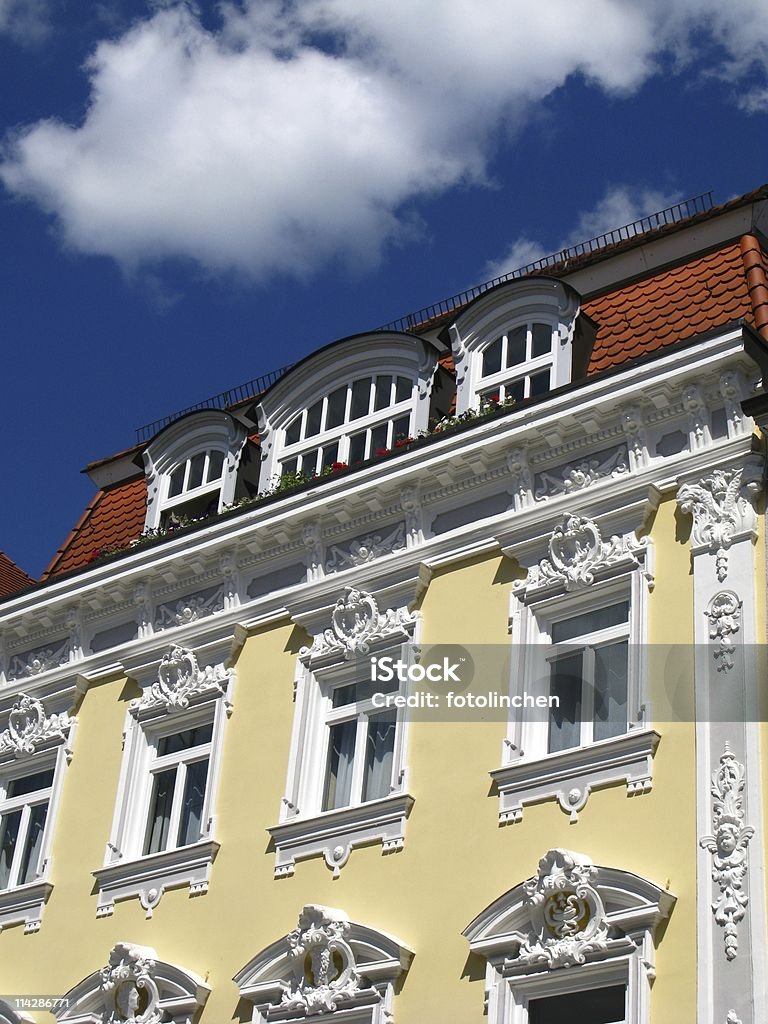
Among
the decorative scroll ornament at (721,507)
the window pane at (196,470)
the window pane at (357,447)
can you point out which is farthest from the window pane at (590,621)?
the window pane at (196,470)

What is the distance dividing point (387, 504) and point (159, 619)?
352 cm

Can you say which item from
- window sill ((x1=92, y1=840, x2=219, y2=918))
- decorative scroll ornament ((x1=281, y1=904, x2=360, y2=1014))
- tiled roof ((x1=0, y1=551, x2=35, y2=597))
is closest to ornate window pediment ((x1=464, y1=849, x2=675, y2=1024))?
decorative scroll ornament ((x1=281, y1=904, x2=360, y2=1014))

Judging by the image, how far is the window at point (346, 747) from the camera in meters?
17.2

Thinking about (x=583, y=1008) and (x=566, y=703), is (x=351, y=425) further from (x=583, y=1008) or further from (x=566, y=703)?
(x=583, y=1008)

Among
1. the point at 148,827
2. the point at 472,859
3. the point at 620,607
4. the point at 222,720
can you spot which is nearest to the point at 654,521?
the point at 620,607

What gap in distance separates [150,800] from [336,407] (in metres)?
5.29

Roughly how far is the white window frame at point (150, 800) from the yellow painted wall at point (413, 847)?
142 mm

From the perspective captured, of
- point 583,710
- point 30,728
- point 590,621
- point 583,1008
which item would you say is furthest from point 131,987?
point 590,621

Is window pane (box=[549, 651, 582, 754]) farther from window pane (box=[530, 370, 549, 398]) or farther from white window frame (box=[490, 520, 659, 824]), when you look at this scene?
window pane (box=[530, 370, 549, 398])

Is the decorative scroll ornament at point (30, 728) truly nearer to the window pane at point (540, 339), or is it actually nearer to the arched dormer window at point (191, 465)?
the arched dormer window at point (191, 465)

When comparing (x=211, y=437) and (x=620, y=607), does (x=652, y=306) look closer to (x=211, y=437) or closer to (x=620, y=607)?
(x=620, y=607)

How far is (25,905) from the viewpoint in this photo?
19.8m

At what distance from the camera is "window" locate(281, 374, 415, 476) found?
803 inches

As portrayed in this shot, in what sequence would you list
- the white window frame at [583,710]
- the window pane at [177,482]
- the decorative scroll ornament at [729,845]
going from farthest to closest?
1. the window pane at [177,482]
2. the white window frame at [583,710]
3. the decorative scroll ornament at [729,845]
